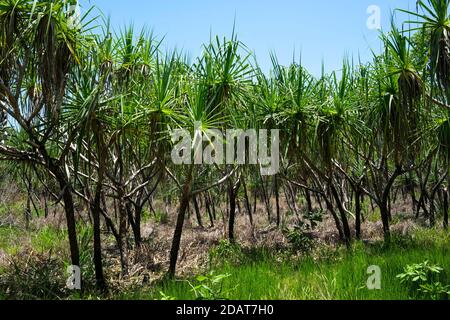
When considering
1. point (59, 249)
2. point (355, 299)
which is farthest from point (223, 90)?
point (59, 249)

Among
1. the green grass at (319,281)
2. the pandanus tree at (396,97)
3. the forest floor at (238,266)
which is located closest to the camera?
the green grass at (319,281)

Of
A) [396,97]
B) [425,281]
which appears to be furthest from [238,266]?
→ [396,97]

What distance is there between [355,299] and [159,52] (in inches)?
166

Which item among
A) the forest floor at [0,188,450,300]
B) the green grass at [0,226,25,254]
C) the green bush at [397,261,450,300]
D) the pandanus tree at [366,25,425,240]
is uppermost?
the pandanus tree at [366,25,425,240]

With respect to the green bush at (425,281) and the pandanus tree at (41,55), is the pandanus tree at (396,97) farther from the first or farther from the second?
the pandanus tree at (41,55)

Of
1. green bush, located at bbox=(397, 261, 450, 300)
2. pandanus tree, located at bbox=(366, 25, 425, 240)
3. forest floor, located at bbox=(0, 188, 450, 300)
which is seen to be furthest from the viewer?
pandanus tree, located at bbox=(366, 25, 425, 240)

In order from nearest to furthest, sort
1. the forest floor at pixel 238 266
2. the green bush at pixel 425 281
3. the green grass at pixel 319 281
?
1. the green bush at pixel 425 281
2. the green grass at pixel 319 281
3. the forest floor at pixel 238 266

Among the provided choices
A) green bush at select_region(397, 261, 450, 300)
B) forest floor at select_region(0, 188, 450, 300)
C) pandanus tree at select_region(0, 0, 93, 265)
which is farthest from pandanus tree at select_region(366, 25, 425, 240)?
pandanus tree at select_region(0, 0, 93, 265)

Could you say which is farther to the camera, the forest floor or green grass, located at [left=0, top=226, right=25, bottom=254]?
green grass, located at [left=0, top=226, right=25, bottom=254]

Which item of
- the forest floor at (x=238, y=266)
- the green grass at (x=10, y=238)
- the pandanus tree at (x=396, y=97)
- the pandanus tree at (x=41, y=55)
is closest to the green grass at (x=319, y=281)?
the forest floor at (x=238, y=266)

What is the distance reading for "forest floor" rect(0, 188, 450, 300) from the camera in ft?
13.2

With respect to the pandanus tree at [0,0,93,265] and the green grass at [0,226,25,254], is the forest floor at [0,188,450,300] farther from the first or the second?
the pandanus tree at [0,0,93,265]

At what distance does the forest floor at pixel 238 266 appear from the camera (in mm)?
4019

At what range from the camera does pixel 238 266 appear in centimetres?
580
